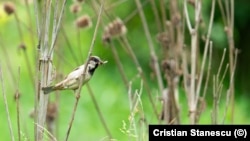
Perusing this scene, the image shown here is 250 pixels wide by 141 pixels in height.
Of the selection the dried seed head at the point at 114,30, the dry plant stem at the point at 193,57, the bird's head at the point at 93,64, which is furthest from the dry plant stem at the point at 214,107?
the bird's head at the point at 93,64

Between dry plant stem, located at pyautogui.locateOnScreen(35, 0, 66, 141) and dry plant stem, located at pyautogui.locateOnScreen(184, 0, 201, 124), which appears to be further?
dry plant stem, located at pyautogui.locateOnScreen(184, 0, 201, 124)

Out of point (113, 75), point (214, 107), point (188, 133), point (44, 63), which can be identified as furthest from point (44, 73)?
point (113, 75)

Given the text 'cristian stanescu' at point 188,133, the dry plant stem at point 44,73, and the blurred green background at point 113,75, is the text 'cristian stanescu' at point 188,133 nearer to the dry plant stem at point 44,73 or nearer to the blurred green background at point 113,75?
the dry plant stem at point 44,73

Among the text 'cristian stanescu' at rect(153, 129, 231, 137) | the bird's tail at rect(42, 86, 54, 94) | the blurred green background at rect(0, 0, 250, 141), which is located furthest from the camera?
the blurred green background at rect(0, 0, 250, 141)

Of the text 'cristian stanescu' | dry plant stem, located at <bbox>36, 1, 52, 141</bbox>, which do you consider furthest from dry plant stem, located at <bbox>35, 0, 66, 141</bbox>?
the text 'cristian stanescu'

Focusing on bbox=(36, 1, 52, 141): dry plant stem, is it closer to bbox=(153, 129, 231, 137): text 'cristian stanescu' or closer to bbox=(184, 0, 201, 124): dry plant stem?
bbox=(153, 129, 231, 137): text 'cristian stanescu'

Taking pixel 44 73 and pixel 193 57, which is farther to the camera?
pixel 193 57

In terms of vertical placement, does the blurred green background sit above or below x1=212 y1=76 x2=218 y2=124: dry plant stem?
above

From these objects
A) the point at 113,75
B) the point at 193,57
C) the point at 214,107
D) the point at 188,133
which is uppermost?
the point at 113,75

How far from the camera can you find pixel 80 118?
4562 millimetres

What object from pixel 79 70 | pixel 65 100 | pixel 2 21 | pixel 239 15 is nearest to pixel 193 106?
pixel 79 70

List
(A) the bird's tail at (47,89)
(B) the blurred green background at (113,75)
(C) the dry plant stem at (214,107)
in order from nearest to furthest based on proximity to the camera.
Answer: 1. (A) the bird's tail at (47,89)
2. (C) the dry plant stem at (214,107)
3. (B) the blurred green background at (113,75)

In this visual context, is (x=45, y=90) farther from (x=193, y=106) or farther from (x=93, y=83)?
(x=93, y=83)

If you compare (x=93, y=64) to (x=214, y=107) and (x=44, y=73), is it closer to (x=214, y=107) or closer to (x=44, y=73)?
(x=44, y=73)
